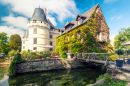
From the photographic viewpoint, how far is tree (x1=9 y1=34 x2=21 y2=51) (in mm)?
33375

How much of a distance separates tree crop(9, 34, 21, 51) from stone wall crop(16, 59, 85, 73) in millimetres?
28654

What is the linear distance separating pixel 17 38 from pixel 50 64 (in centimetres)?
3369

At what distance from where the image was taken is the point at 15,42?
115 feet

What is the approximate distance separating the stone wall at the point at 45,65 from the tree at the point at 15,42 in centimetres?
2865

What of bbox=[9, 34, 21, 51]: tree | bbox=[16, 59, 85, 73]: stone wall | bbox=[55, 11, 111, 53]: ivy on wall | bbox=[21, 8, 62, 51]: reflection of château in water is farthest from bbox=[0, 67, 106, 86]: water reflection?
bbox=[9, 34, 21, 51]: tree

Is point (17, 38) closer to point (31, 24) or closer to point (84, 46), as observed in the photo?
point (31, 24)

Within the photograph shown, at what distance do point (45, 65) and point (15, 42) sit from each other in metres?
32.0

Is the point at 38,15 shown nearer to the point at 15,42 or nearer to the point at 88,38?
the point at 88,38

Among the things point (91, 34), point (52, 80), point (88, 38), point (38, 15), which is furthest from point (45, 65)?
point (38, 15)

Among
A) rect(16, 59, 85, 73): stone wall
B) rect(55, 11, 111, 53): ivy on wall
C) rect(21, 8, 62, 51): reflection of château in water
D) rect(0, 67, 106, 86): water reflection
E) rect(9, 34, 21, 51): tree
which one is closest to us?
rect(0, 67, 106, 86): water reflection

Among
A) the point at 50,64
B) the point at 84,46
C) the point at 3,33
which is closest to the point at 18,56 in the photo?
the point at 50,64

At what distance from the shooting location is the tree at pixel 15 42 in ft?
109

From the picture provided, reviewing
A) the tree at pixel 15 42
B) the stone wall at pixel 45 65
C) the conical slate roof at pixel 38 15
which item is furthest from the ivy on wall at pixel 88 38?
the tree at pixel 15 42

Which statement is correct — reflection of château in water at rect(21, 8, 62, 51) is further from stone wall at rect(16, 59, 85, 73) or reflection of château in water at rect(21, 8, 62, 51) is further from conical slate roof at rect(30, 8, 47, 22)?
stone wall at rect(16, 59, 85, 73)
